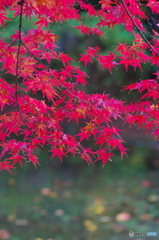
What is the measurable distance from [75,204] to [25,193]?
1.97 ft

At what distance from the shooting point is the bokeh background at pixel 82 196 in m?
2.68

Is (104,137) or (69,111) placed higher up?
(69,111)

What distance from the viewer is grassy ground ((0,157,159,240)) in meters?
2.66

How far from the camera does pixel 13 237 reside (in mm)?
2566

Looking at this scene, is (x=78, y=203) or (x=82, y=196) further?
(x=82, y=196)

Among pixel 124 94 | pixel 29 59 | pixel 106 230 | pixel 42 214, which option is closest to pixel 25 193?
pixel 42 214

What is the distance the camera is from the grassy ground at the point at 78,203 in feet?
8.74

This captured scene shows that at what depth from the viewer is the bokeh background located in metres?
2.68

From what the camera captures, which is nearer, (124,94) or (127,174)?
(127,174)

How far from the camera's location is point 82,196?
3.34 meters

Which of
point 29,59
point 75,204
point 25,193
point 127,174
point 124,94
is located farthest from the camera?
point 124,94

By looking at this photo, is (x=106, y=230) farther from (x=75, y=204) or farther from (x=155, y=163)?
(x=155, y=163)

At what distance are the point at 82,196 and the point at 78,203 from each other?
18 centimetres

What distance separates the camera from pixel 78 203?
3.17 metres
